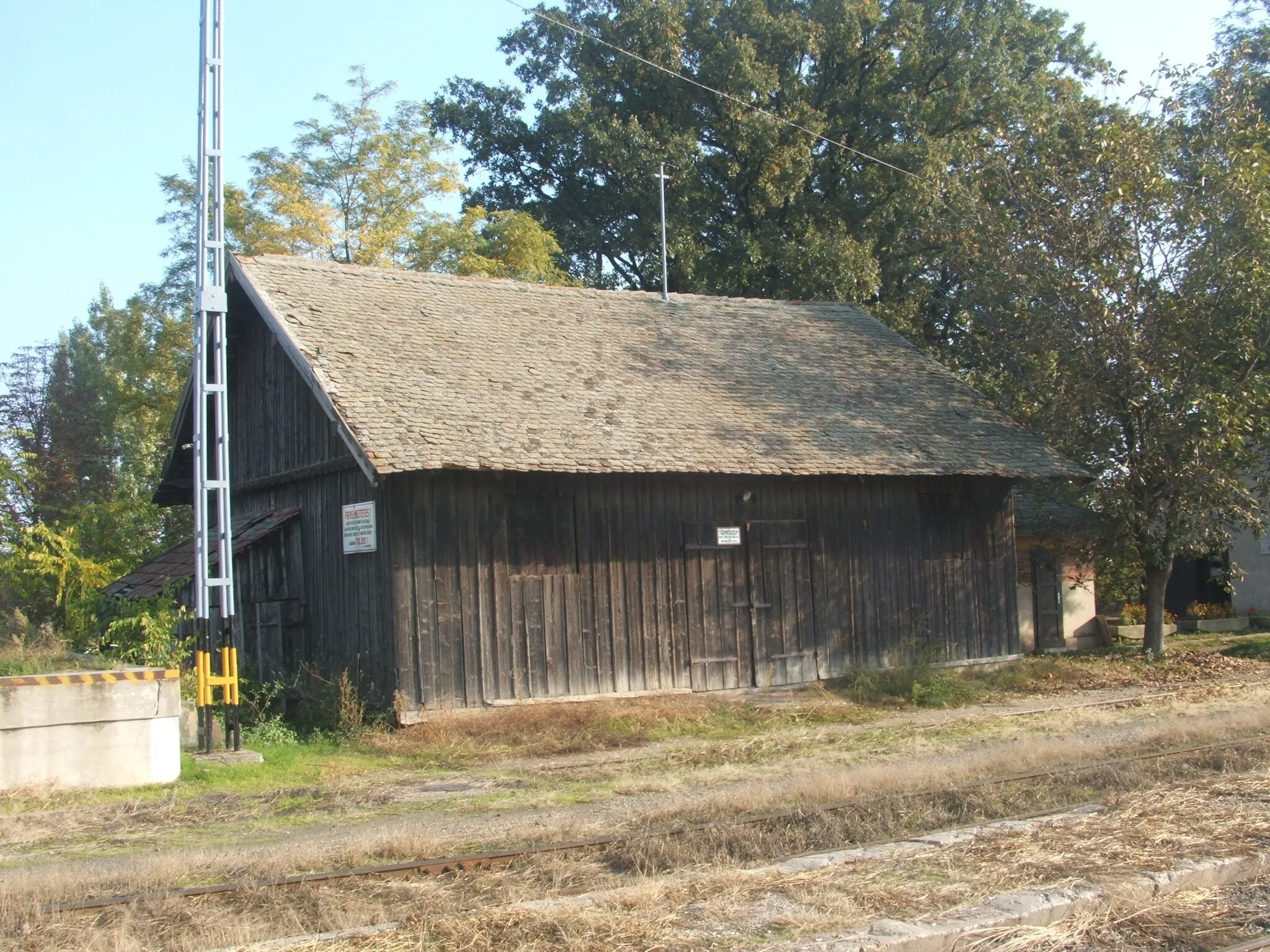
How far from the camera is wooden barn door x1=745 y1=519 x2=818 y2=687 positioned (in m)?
17.0

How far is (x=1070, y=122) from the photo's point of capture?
865 inches

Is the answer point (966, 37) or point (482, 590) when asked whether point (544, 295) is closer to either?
point (482, 590)

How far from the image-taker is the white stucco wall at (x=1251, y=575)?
27.5m

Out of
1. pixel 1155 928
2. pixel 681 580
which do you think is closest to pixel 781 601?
pixel 681 580

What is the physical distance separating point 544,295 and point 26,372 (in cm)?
4056

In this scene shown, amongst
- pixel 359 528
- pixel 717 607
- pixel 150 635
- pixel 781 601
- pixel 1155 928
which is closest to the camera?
pixel 1155 928

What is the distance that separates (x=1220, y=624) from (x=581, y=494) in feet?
59.0

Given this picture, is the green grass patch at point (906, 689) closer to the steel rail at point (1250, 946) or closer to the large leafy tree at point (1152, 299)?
the large leafy tree at point (1152, 299)

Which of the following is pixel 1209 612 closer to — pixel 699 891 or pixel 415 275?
pixel 415 275

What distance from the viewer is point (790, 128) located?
33.0m

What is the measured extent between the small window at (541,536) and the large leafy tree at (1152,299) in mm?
9189

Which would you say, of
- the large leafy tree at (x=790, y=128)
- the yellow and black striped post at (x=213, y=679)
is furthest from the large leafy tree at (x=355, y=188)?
the yellow and black striped post at (x=213, y=679)

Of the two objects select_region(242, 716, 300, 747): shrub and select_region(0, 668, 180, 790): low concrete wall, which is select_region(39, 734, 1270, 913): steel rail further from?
select_region(242, 716, 300, 747): shrub

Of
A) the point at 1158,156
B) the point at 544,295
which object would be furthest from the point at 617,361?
the point at 1158,156
